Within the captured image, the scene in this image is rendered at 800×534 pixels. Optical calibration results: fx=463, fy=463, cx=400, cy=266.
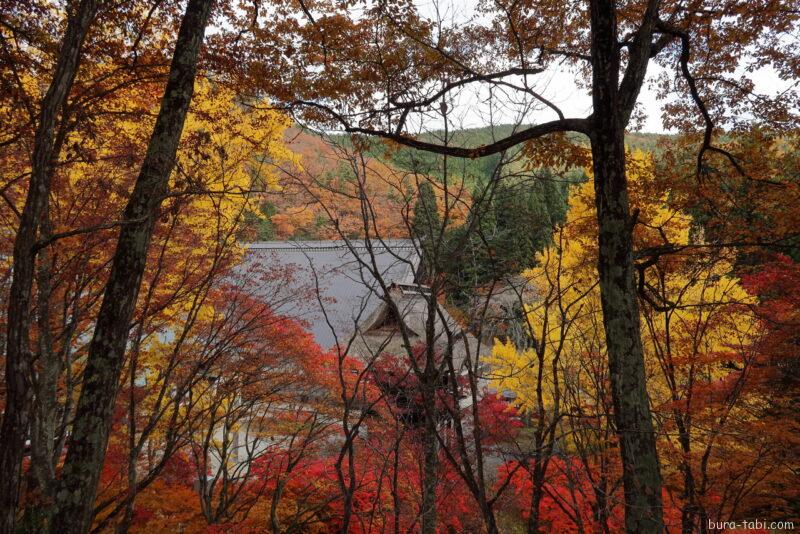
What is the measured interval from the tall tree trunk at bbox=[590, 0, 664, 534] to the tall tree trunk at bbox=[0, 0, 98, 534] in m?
3.59

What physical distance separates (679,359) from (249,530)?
20.3 ft

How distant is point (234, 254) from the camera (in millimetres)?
9305

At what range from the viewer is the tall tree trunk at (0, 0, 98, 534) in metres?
2.50

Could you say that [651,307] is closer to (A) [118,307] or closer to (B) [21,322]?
(A) [118,307]

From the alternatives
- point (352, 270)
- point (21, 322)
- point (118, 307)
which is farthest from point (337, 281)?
point (21, 322)

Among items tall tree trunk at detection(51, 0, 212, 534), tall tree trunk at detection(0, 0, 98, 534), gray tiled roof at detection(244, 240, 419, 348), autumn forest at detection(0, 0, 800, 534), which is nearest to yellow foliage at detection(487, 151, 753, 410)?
autumn forest at detection(0, 0, 800, 534)

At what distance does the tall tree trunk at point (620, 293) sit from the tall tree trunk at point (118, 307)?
2.98 metres

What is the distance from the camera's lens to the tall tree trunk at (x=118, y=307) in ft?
8.85

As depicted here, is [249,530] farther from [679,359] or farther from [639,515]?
[679,359]

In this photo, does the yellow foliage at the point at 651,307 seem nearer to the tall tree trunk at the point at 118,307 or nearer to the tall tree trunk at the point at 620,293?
the tall tree trunk at the point at 620,293

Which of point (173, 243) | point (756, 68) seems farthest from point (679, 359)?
point (173, 243)

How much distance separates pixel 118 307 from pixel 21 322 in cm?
48

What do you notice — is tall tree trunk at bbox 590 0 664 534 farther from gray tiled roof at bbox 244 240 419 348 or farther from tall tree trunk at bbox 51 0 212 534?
gray tiled roof at bbox 244 240 419 348

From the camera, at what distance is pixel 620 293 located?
3332 millimetres
